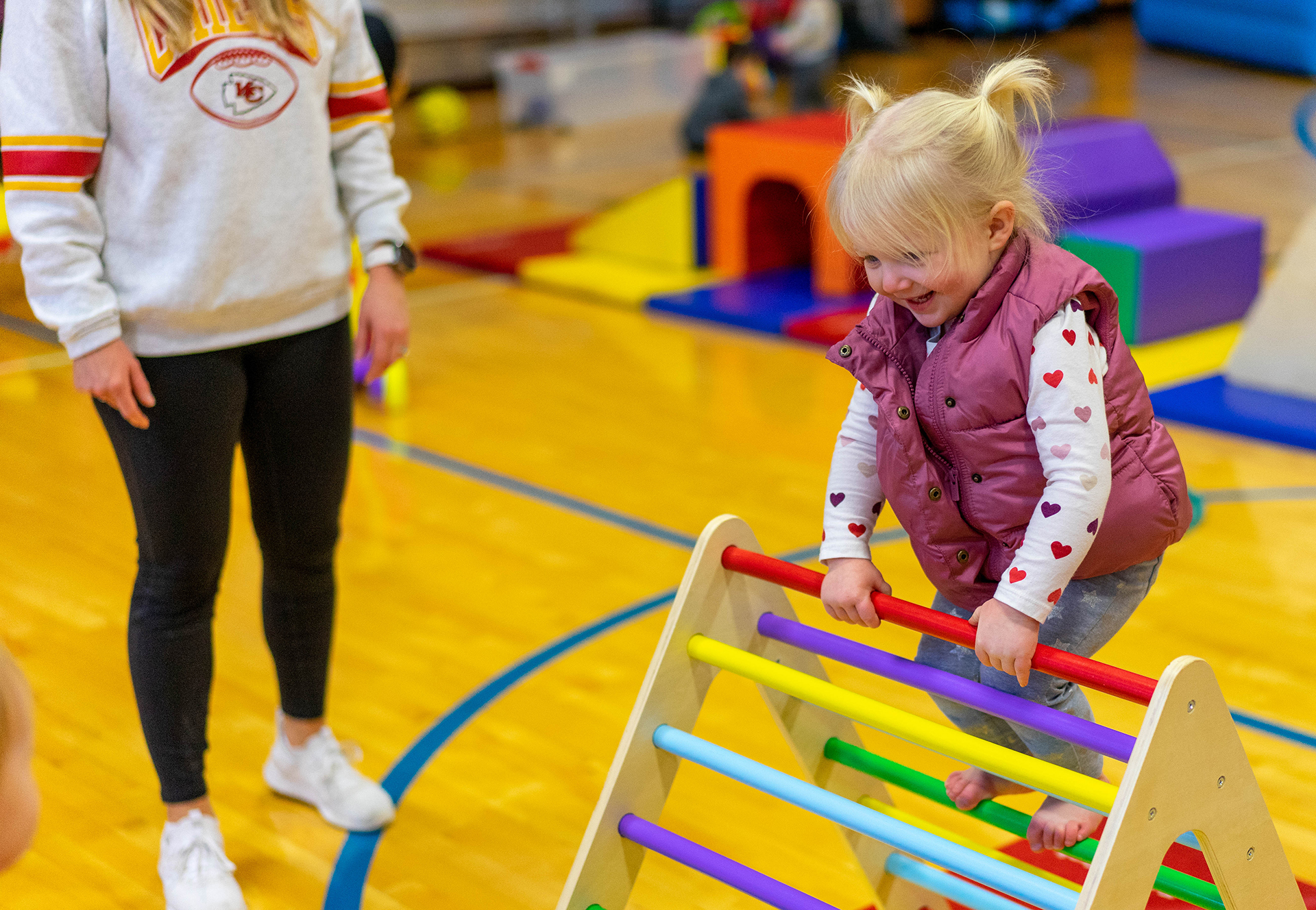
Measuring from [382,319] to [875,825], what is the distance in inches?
34.1

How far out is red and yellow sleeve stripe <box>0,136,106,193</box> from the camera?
149 cm

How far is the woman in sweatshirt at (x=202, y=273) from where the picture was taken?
1.51 meters

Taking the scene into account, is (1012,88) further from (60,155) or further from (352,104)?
(60,155)

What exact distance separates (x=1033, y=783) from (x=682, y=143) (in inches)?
243

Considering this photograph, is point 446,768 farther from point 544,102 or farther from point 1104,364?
point 544,102

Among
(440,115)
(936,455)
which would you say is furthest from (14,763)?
(440,115)

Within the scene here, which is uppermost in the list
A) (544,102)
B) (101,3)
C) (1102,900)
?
(101,3)

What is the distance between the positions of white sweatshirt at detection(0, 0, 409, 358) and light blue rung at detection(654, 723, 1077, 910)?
678 millimetres

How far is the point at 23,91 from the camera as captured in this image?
1492mm

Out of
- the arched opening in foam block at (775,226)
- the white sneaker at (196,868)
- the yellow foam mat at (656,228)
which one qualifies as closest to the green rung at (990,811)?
the white sneaker at (196,868)

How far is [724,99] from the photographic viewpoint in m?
6.70

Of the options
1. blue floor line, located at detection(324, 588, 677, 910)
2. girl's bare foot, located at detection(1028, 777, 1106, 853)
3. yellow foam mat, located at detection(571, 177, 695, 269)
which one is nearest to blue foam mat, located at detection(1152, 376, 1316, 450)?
blue floor line, located at detection(324, 588, 677, 910)

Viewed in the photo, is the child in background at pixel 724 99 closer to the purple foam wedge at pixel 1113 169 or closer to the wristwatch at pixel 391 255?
the purple foam wedge at pixel 1113 169

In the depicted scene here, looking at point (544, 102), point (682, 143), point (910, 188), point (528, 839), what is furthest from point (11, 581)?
point (544, 102)
